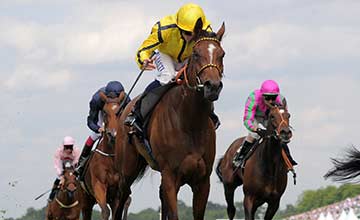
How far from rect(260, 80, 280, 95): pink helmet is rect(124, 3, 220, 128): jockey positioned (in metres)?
3.77

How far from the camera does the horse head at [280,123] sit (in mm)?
15258

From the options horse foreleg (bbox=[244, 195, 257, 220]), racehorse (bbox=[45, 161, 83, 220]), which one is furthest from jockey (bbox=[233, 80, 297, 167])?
racehorse (bbox=[45, 161, 83, 220])

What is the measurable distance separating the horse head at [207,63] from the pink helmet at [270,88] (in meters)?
4.82

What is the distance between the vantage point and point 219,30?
447 inches

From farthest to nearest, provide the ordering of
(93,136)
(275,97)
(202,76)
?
1. (93,136)
2. (275,97)
3. (202,76)

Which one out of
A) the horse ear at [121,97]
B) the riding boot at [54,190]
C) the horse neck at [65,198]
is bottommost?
the horse neck at [65,198]

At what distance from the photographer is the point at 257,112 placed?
16.8 m

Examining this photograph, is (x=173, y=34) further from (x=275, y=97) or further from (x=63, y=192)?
(x=63, y=192)

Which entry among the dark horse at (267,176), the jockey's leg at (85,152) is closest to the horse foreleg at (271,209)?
the dark horse at (267,176)

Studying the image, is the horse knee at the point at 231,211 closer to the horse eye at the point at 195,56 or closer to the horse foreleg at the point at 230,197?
the horse foreleg at the point at 230,197

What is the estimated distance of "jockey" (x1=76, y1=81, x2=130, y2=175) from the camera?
1683cm

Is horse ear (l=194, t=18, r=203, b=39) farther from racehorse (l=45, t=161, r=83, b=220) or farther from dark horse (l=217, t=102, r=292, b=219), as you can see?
racehorse (l=45, t=161, r=83, b=220)

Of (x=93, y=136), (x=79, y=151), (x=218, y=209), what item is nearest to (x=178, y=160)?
(x=93, y=136)

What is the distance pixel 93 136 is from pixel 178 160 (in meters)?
6.50
